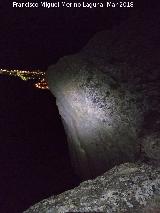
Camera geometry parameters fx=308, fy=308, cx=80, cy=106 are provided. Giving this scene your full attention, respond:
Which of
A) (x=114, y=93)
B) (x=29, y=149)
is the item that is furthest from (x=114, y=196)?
(x=29, y=149)

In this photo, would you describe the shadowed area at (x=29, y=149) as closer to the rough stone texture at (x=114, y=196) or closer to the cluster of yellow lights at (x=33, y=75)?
the cluster of yellow lights at (x=33, y=75)

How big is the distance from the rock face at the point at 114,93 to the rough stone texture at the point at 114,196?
0.67m

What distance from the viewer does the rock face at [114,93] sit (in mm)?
5223

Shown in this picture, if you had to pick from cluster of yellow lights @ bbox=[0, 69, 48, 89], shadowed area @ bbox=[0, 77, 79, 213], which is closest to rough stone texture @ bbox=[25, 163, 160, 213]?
shadowed area @ bbox=[0, 77, 79, 213]

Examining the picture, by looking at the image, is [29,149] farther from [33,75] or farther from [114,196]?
[114,196]

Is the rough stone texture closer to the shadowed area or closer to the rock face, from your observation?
the rock face

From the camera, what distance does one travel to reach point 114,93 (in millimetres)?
5945

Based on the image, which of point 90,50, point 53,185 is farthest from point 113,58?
point 53,185

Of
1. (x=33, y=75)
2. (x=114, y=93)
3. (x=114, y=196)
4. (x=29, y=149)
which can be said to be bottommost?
(x=29, y=149)

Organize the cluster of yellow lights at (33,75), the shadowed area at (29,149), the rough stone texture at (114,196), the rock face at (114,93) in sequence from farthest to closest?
the cluster of yellow lights at (33,75) < the shadowed area at (29,149) < the rock face at (114,93) < the rough stone texture at (114,196)

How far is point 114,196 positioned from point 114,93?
302 cm

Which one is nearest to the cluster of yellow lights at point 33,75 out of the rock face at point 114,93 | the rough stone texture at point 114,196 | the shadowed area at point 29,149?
the shadowed area at point 29,149

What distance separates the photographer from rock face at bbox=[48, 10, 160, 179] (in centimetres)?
522

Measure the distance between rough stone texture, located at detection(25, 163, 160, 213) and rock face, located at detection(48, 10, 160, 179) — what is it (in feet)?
2.21
